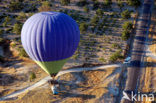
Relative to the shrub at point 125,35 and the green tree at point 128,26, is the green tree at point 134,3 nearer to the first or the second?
the green tree at point 128,26

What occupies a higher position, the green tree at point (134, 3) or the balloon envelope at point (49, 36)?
the green tree at point (134, 3)

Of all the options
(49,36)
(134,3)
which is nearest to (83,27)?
(134,3)

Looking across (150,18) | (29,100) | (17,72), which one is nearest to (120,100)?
(29,100)

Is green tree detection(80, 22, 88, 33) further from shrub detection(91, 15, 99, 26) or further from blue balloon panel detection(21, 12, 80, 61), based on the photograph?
blue balloon panel detection(21, 12, 80, 61)

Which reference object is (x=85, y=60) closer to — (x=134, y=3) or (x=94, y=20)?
(x=94, y=20)

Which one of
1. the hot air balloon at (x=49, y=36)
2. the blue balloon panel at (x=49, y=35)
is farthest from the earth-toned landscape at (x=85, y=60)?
the blue balloon panel at (x=49, y=35)

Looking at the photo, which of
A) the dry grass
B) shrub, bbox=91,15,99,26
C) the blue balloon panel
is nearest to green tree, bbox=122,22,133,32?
shrub, bbox=91,15,99,26

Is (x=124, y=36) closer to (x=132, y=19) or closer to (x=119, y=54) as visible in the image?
(x=119, y=54)
